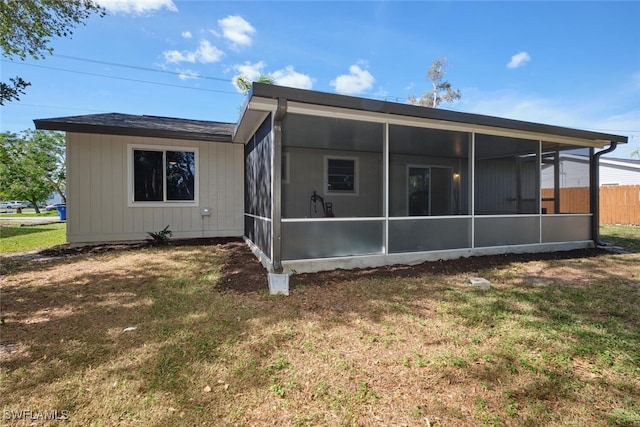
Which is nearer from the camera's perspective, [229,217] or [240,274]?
[240,274]

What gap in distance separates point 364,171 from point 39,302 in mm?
7382

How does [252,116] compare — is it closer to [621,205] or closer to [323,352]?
[323,352]

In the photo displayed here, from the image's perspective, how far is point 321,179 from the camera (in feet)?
28.1

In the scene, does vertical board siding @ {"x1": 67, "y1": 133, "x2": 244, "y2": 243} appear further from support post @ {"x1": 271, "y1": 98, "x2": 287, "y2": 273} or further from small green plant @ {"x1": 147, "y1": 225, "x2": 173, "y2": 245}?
support post @ {"x1": 271, "y1": 98, "x2": 287, "y2": 273}

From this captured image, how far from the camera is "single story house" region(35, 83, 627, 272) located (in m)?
4.76

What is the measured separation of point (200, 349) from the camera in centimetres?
242

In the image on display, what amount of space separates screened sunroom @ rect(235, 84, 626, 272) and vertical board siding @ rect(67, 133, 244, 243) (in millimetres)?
610

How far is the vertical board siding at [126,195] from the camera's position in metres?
6.67

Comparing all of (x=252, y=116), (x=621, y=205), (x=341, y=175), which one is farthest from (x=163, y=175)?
(x=621, y=205)

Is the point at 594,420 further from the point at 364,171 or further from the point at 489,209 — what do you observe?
the point at 489,209

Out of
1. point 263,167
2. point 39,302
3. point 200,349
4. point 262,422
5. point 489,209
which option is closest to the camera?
point 262,422

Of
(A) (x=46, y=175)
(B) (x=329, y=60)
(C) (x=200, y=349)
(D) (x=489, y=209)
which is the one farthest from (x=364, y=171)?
(A) (x=46, y=175)

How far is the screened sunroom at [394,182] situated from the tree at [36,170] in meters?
21.1
